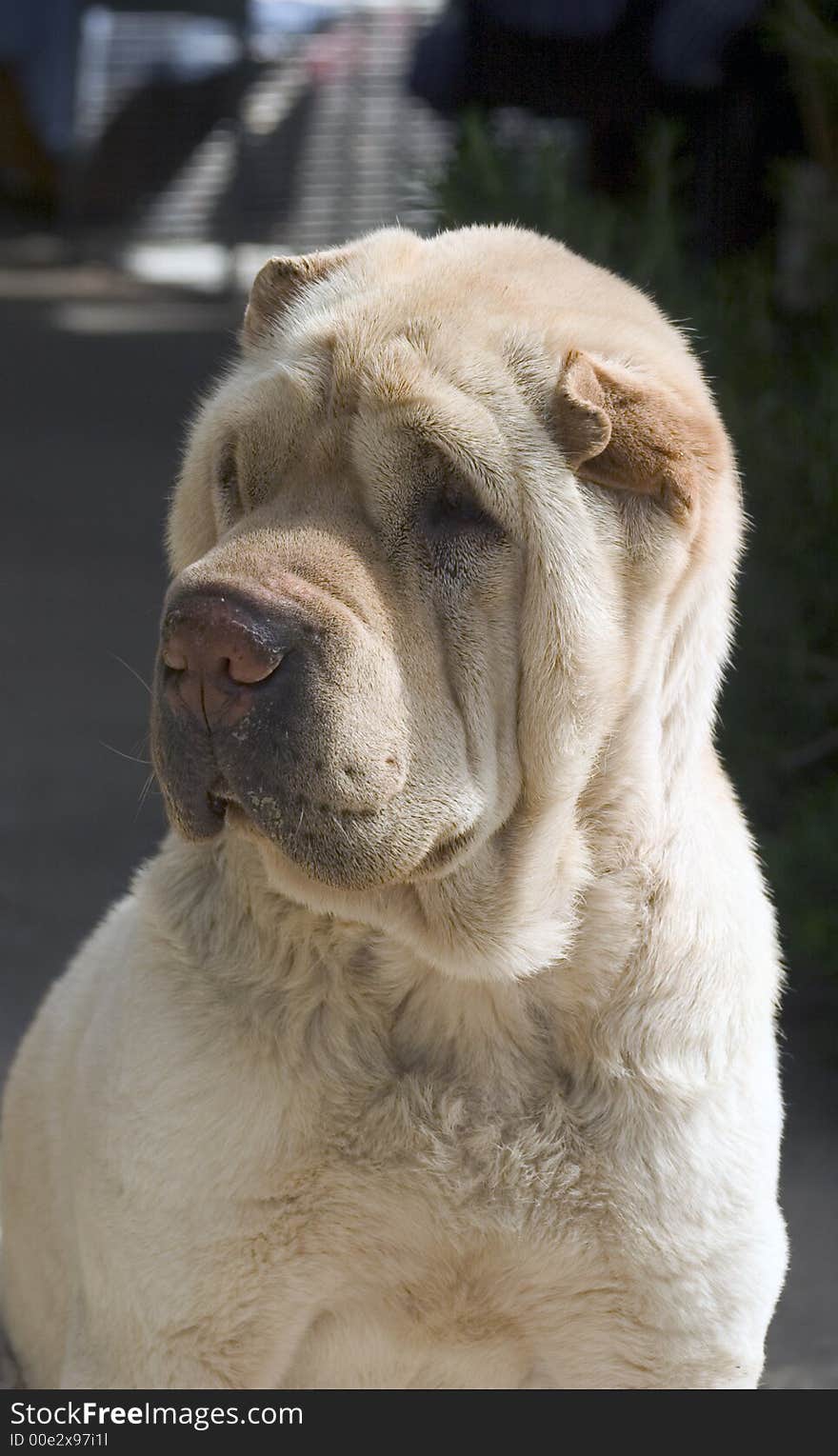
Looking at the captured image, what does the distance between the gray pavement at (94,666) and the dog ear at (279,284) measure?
24.7 inches

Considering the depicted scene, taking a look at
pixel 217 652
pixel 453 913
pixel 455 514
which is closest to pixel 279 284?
pixel 455 514

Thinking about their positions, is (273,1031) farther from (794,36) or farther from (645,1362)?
(794,36)

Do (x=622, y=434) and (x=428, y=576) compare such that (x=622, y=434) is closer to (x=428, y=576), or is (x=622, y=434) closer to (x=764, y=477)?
(x=428, y=576)

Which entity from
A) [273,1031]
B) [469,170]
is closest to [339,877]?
[273,1031]

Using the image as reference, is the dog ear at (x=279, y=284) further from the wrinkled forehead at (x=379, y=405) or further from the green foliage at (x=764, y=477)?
the green foliage at (x=764, y=477)

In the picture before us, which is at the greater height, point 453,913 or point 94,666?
point 453,913

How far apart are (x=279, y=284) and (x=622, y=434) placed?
0.56 metres

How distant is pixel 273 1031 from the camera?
2156mm

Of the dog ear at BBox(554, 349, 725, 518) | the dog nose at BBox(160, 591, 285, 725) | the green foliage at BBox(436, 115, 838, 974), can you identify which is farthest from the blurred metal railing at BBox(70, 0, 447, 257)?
the dog nose at BBox(160, 591, 285, 725)

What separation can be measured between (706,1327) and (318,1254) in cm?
48

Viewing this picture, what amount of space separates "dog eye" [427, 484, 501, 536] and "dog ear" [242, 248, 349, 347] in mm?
403

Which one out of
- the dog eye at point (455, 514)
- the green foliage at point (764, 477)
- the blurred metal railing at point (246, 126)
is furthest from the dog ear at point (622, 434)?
the blurred metal railing at point (246, 126)

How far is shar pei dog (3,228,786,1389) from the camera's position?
1953mm

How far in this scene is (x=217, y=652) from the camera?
1.83 m
